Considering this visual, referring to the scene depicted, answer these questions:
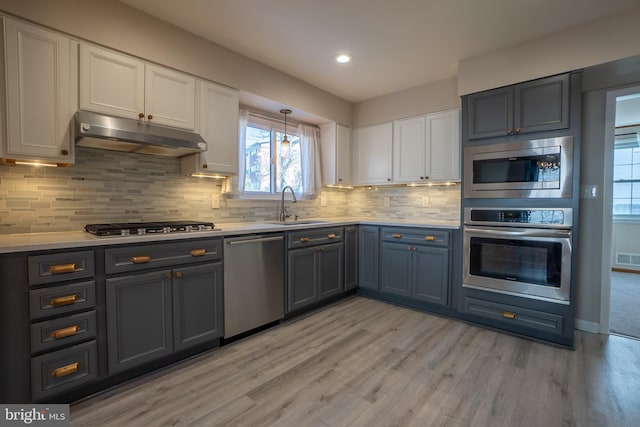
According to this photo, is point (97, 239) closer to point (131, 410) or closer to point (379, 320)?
point (131, 410)

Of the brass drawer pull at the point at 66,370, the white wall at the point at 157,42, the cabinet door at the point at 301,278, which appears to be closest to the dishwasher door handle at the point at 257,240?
the cabinet door at the point at 301,278

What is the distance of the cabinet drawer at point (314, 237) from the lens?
290 cm

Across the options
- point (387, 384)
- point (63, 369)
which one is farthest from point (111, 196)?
point (387, 384)

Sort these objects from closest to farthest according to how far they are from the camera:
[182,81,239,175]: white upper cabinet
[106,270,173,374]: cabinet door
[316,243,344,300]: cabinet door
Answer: [106,270,173,374]: cabinet door, [182,81,239,175]: white upper cabinet, [316,243,344,300]: cabinet door

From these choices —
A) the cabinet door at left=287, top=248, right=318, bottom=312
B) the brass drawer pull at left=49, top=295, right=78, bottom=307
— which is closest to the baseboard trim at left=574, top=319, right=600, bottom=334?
the cabinet door at left=287, top=248, right=318, bottom=312

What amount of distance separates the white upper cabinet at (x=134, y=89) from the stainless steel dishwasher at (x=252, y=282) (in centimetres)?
110

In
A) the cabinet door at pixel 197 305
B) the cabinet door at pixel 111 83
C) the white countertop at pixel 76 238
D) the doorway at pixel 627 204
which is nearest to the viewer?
the white countertop at pixel 76 238

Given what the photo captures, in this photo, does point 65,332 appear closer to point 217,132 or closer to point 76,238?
point 76,238

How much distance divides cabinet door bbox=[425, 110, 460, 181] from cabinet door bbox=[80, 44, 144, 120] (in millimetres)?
2885

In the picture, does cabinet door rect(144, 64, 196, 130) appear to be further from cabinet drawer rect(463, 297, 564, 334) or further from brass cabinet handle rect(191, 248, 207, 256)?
cabinet drawer rect(463, 297, 564, 334)

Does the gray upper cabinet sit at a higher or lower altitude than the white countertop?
higher

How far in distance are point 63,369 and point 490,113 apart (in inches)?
143

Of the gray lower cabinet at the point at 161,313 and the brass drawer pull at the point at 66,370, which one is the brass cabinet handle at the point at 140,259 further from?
the brass drawer pull at the point at 66,370

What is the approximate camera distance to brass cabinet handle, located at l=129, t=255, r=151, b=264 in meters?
1.88
